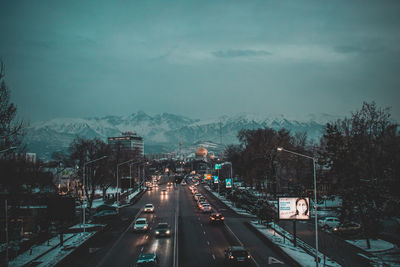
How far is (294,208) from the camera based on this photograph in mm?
30094

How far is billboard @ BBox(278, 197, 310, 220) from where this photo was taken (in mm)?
29969

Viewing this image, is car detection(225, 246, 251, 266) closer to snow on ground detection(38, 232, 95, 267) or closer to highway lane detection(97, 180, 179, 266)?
highway lane detection(97, 180, 179, 266)

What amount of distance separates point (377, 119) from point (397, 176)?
13693mm

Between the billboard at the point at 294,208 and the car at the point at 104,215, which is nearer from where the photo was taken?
the billboard at the point at 294,208

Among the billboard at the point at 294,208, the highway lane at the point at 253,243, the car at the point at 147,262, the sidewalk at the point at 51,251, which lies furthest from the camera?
the billboard at the point at 294,208

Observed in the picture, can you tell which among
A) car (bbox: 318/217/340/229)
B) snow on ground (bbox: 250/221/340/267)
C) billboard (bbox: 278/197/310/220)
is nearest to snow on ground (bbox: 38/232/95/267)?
snow on ground (bbox: 250/221/340/267)

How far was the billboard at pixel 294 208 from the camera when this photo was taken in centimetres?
2997

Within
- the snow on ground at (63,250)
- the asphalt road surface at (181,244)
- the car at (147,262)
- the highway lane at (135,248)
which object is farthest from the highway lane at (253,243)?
the snow on ground at (63,250)

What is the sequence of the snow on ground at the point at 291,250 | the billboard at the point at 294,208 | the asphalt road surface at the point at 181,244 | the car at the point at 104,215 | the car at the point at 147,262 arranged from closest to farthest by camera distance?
1. the car at the point at 147,262
2. the snow on ground at the point at 291,250
3. the asphalt road surface at the point at 181,244
4. the billboard at the point at 294,208
5. the car at the point at 104,215

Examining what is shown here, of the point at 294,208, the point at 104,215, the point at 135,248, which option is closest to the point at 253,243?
the point at 294,208

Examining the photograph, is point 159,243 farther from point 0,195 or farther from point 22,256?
point 0,195

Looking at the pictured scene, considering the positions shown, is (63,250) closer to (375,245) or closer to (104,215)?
(104,215)


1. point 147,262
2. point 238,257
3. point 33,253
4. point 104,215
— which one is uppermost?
point 147,262

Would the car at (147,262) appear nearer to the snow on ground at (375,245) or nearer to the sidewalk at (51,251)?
the sidewalk at (51,251)
